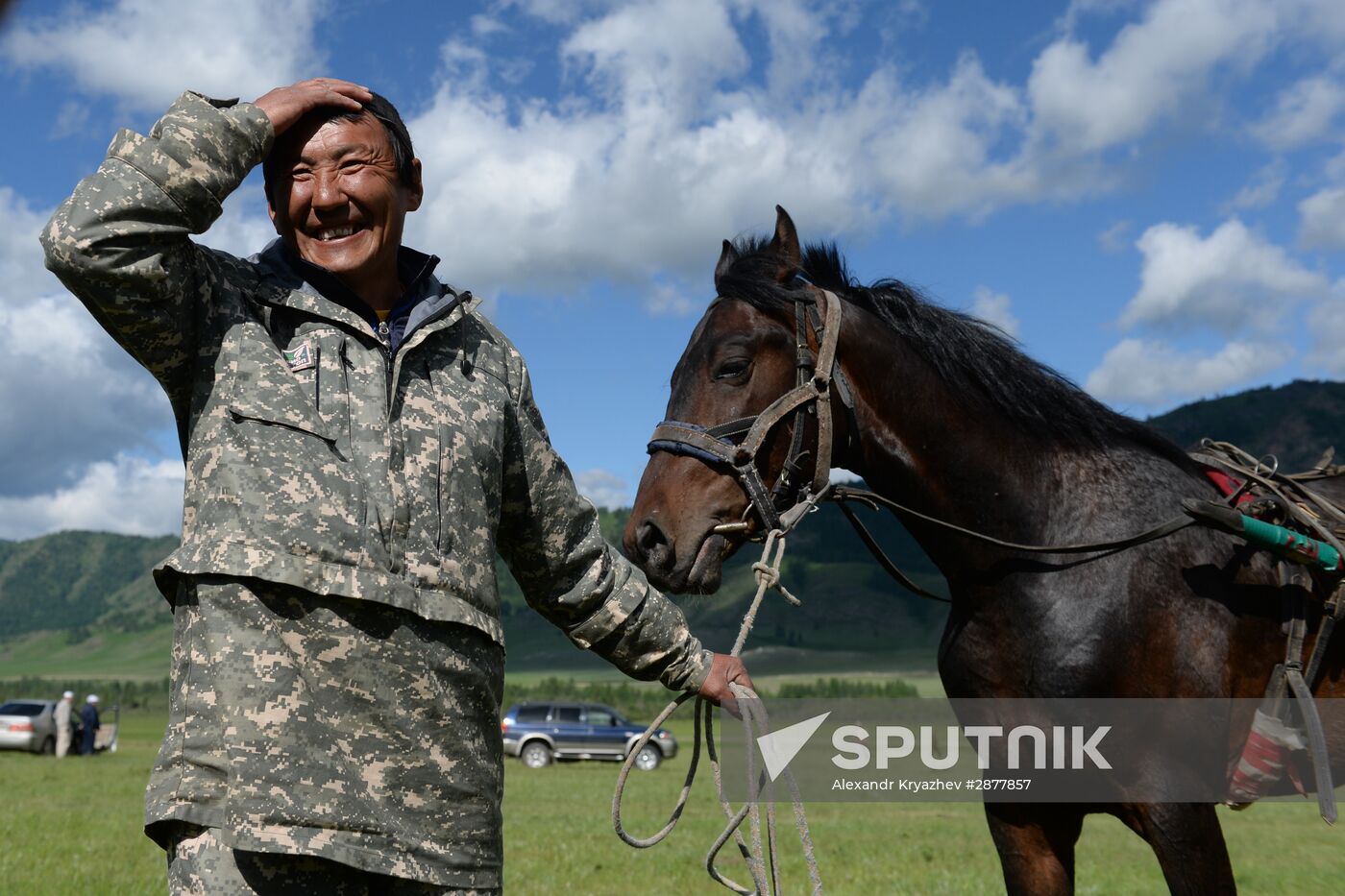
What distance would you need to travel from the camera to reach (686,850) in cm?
1047

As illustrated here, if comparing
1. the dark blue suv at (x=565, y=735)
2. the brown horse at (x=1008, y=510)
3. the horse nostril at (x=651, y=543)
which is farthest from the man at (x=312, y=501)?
the dark blue suv at (x=565, y=735)

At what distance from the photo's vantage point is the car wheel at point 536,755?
30031mm

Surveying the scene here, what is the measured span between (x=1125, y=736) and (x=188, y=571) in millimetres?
3041

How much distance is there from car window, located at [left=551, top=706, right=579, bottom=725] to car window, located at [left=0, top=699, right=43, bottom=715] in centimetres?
1263

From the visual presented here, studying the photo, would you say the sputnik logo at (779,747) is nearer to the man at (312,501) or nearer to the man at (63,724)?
the man at (312,501)

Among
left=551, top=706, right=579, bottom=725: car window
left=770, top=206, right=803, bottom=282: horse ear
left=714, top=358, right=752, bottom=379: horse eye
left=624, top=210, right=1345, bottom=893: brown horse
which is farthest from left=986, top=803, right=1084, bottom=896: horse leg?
left=551, top=706, right=579, bottom=725: car window

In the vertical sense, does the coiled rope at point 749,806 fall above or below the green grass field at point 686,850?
above

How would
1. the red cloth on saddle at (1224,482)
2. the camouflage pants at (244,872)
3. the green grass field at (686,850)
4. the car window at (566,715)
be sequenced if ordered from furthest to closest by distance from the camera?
the car window at (566,715) < the green grass field at (686,850) < the red cloth on saddle at (1224,482) < the camouflage pants at (244,872)

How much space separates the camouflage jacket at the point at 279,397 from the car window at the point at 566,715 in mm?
29308

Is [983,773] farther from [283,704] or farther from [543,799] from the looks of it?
[543,799]

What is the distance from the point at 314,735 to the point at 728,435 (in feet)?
6.52

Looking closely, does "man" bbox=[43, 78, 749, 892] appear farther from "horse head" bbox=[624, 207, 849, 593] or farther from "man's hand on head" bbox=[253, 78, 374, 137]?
"horse head" bbox=[624, 207, 849, 593]

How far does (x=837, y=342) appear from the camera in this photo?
429cm

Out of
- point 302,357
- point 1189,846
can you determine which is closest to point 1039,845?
point 1189,846
